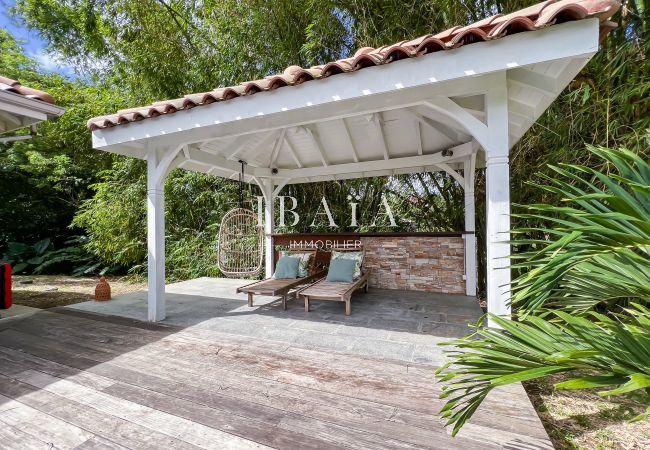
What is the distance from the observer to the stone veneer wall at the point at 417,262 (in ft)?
19.3

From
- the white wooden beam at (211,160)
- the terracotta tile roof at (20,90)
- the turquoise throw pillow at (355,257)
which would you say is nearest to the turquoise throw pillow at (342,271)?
the turquoise throw pillow at (355,257)

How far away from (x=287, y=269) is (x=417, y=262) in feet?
8.72

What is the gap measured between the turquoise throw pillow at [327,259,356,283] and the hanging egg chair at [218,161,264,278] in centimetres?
132

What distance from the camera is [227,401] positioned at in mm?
2229

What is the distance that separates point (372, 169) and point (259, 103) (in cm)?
332

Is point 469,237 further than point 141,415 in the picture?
Yes

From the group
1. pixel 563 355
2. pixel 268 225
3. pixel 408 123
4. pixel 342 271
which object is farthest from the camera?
pixel 268 225

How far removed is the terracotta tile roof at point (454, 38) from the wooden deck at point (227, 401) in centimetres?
274

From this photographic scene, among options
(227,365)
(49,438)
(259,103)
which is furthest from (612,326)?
(259,103)

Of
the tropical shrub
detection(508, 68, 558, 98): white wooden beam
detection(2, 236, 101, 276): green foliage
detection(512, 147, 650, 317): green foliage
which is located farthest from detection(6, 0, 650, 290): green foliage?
the tropical shrub

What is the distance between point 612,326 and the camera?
1.04 meters

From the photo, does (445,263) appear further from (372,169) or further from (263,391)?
(263,391)

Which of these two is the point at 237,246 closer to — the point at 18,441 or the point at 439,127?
the point at 439,127

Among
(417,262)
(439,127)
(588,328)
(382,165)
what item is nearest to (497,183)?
(588,328)
